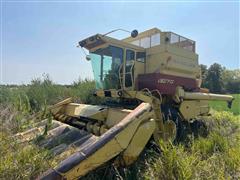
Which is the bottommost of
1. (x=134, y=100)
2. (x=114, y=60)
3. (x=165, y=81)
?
(x=134, y=100)

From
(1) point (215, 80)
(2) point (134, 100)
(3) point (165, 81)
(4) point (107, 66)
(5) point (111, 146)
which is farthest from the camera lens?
(1) point (215, 80)

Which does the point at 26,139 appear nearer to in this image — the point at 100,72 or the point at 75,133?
the point at 75,133

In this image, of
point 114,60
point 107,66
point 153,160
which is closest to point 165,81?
point 114,60

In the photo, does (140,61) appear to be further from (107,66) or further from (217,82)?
(217,82)

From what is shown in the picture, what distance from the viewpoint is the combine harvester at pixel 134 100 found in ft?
10.6

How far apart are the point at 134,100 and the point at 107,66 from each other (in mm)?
1217

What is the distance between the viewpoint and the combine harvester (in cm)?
322

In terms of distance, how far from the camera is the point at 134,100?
5762 mm

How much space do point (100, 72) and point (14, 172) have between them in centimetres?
412

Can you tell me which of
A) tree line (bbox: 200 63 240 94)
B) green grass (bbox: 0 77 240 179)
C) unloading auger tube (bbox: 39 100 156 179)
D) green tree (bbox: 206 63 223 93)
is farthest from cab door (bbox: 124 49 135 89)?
green tree (bbox: 206 63 223 93)

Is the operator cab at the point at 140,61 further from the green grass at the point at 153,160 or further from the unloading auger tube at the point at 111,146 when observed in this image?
the unloading auger tube at the point at 111,146

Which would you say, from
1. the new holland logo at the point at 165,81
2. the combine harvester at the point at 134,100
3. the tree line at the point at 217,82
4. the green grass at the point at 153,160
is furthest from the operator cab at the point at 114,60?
the tree line at the point at 217,82

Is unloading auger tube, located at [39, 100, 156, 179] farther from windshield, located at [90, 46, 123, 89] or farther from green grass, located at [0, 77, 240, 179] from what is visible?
windshield, located at [90, 46, 123, 89]

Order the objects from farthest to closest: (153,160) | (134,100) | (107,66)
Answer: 1. (107,66)
2. (134,100)
3. (153,160)
